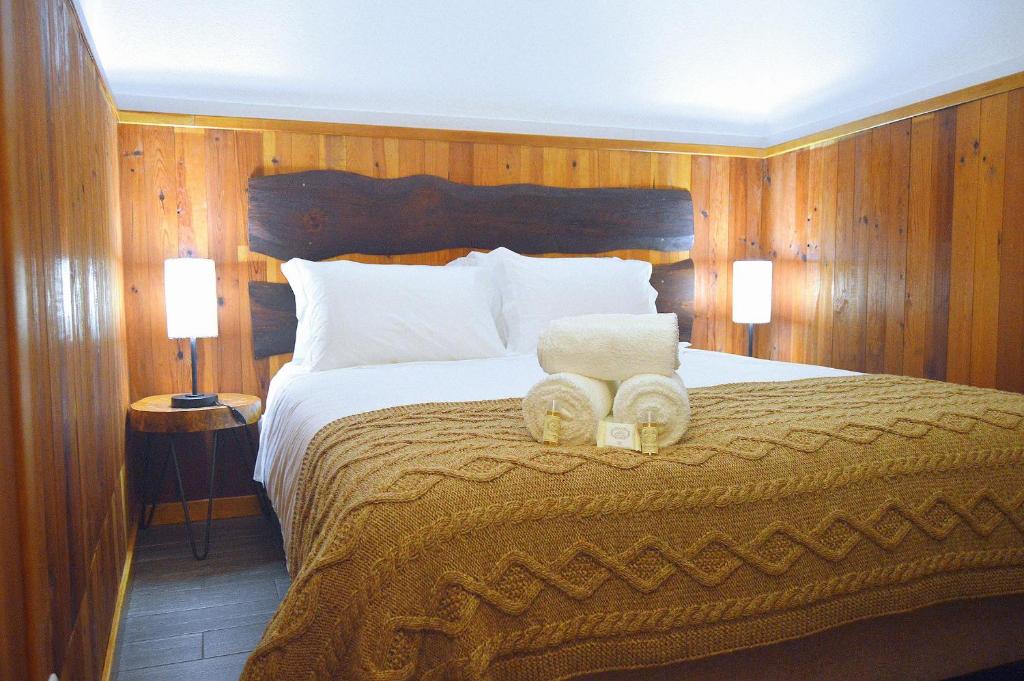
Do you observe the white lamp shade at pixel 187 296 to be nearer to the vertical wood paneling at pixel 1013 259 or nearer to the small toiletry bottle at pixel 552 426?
the small toiletry bottle at pixel 552 426

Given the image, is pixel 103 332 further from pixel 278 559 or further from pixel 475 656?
pixel 475 656

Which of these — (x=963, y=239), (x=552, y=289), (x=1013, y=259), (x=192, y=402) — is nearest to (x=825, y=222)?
(x=963, y=239)

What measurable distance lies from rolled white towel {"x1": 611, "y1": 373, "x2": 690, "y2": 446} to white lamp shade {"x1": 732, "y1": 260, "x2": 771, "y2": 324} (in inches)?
86.5

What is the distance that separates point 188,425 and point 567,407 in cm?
164

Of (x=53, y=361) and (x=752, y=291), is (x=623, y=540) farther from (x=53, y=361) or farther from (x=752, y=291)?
(x=752, y=291)

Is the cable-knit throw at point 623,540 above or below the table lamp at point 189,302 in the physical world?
below

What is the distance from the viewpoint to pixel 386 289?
261cm

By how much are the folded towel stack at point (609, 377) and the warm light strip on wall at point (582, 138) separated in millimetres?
1911

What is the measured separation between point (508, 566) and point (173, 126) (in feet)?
8.17

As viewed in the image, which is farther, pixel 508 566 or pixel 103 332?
pixel 103 332

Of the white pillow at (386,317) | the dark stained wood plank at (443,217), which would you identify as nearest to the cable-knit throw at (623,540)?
the white pillow at (386,317)

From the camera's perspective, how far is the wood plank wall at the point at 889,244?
2.59 m

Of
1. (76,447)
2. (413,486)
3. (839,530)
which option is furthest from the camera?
(76,447)

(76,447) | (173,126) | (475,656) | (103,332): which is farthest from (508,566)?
(173,126)
